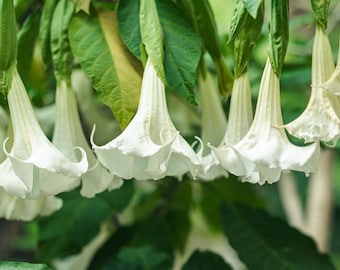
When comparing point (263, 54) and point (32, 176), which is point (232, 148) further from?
point (263, 54)

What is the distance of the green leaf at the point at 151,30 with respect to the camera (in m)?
0.62

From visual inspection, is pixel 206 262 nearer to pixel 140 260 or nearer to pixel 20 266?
pixel 140 260

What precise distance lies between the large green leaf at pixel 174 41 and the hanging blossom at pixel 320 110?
3.9 inches

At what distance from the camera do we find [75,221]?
0.93m

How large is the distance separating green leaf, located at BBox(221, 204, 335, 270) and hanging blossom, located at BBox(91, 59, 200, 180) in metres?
0.31

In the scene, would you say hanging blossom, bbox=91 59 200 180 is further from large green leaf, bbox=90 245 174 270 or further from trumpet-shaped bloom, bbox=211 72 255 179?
large green leaf, bbox=90 245 174 270

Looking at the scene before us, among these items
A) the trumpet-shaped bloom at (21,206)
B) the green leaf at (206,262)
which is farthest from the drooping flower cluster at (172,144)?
the green leaf at (206,262)

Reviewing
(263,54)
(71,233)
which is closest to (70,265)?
(71,233)

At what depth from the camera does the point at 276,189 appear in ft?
7.79

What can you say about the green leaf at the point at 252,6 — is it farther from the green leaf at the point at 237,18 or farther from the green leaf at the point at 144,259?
the green leaf at the point at 144,259

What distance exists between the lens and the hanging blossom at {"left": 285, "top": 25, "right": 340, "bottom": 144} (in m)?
0.57

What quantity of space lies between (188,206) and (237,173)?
483 mm

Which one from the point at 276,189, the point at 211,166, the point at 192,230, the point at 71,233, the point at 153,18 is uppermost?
the point at 153,18

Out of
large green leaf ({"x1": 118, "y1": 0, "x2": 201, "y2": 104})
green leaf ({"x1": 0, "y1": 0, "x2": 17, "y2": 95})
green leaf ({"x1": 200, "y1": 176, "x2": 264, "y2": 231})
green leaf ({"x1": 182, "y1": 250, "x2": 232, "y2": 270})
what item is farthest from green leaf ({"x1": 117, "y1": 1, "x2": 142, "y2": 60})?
green leaf ({"x1": 200, "y1": 176, "x2": 264, "y2": 231})
